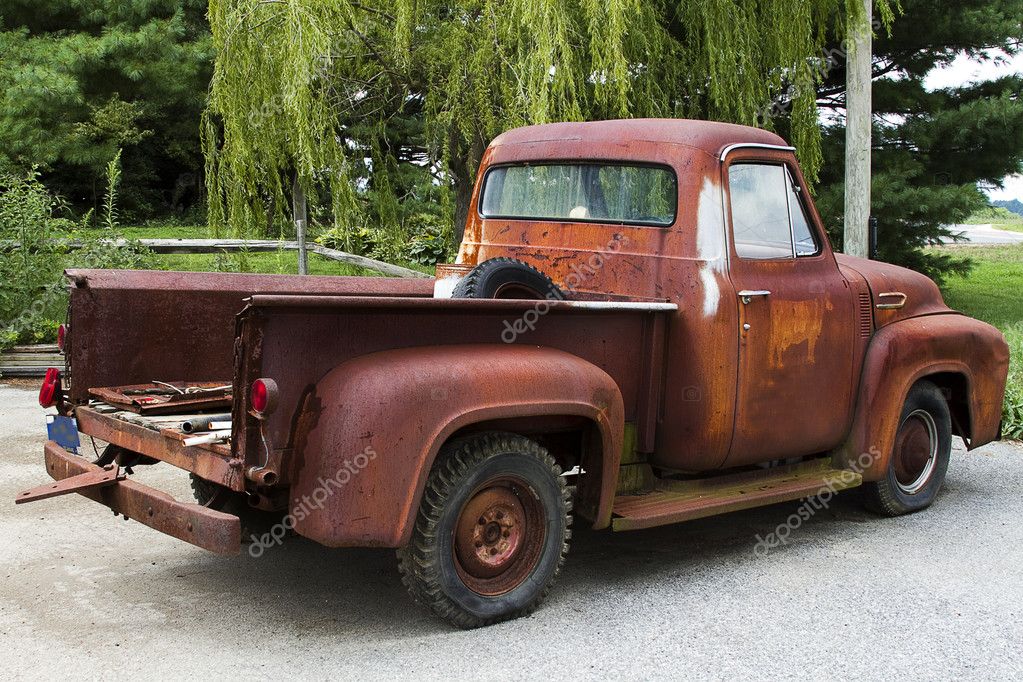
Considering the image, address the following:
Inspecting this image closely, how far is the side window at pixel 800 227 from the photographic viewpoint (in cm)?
545

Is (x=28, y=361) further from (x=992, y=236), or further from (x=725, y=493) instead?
(x=992, y=236)

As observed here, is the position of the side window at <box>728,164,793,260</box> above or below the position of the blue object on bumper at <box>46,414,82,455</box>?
above

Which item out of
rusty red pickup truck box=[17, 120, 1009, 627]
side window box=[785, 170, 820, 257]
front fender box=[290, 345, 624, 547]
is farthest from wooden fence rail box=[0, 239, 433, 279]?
front fender box=[290, 345, 624, 547]

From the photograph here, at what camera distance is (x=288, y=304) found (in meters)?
3.68

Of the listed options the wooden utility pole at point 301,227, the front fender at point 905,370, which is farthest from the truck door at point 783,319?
the wooden utility pole at point 301,227

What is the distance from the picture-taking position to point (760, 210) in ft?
17.5

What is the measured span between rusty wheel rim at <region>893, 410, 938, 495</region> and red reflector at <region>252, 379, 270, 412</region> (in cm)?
375

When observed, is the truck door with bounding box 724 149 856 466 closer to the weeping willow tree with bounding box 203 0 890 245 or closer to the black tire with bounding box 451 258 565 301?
the black tire with bounding box 451 258 565 301

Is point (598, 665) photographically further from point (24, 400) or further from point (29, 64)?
point (29, 64)

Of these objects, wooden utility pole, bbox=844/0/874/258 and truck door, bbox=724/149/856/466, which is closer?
truck door, bbox=724/149/856/466

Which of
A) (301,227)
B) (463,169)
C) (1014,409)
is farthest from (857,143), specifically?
(301,227)

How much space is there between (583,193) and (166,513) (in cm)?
261

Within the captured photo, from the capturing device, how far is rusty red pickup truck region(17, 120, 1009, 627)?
386 centimetres

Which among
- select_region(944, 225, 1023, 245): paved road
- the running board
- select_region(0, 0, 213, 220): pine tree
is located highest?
select_region(0, 0, 213, 220): pine tree
